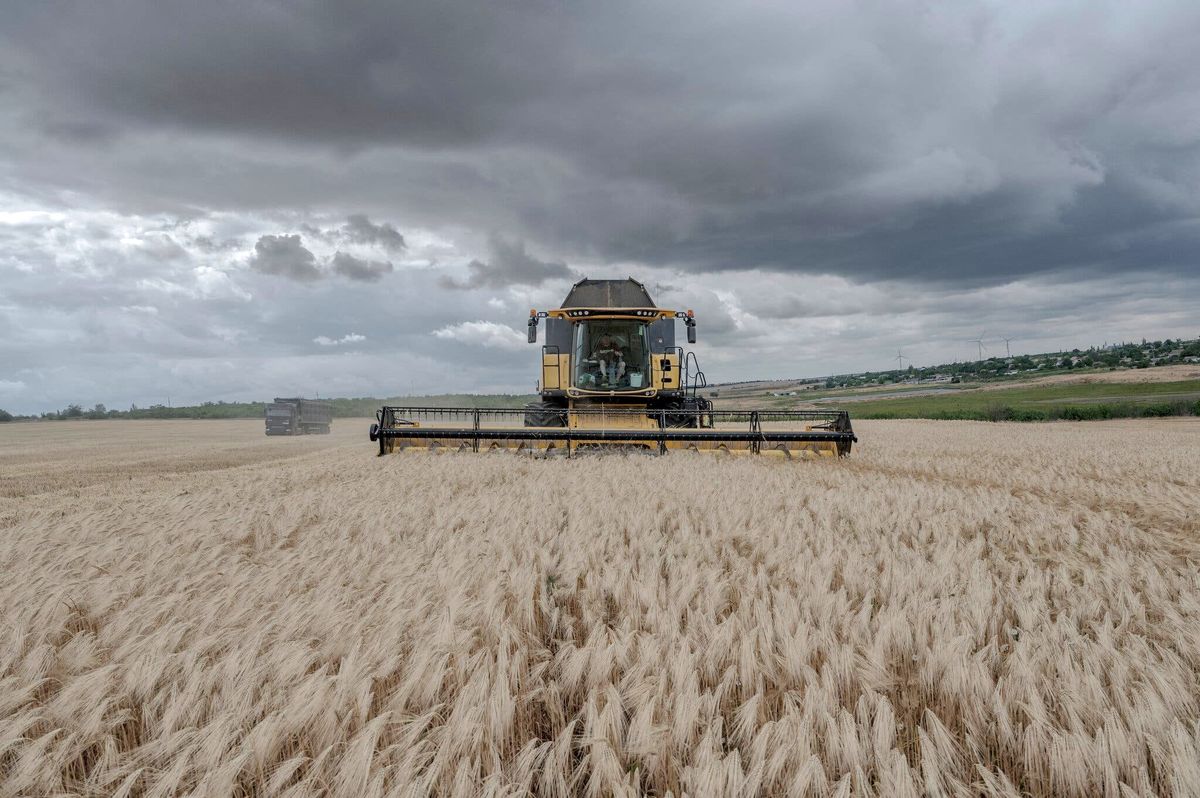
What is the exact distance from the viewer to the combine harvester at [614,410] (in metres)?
10.5

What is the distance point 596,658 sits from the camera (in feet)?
6.12

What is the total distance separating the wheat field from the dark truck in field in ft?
111

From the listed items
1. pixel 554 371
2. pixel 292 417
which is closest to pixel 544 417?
pixel 554 371

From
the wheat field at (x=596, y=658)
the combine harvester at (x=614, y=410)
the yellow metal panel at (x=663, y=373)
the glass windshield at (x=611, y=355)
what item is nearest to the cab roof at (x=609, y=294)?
the combine harvester at (x=614, y=410)

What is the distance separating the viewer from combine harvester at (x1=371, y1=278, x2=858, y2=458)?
1048cm

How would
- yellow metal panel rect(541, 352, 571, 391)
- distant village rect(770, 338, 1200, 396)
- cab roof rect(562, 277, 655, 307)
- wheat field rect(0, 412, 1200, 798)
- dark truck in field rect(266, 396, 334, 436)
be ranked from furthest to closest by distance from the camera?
distant village rect(770, 338, 1200, 396) < dark truck in field rect(266, 396, 334, 436) < cab roof rect(562, 277, 655, 307) < yellow metal panel rect(541, 352, 571, 391) < wheat field rect(0, 412, 1200, 798)

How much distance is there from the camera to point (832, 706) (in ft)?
5.32

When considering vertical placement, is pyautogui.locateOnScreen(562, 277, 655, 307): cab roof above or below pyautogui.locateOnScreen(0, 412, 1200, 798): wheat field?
above

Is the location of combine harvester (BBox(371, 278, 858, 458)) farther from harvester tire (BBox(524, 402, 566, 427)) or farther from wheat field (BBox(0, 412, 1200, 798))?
wheat field (BBox(0, 412, 1200, 798))

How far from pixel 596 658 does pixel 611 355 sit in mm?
11678

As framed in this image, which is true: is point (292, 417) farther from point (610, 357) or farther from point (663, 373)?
point (663, 373)

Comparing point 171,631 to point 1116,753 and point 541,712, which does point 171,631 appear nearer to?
point 541,712

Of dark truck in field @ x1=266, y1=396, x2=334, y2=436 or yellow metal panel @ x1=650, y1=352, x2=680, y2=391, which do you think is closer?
yellow metal panel @ x1=650, y1=352, x2=680, y2=391

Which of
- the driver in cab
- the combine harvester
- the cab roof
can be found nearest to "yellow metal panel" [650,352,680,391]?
the combine harvester
